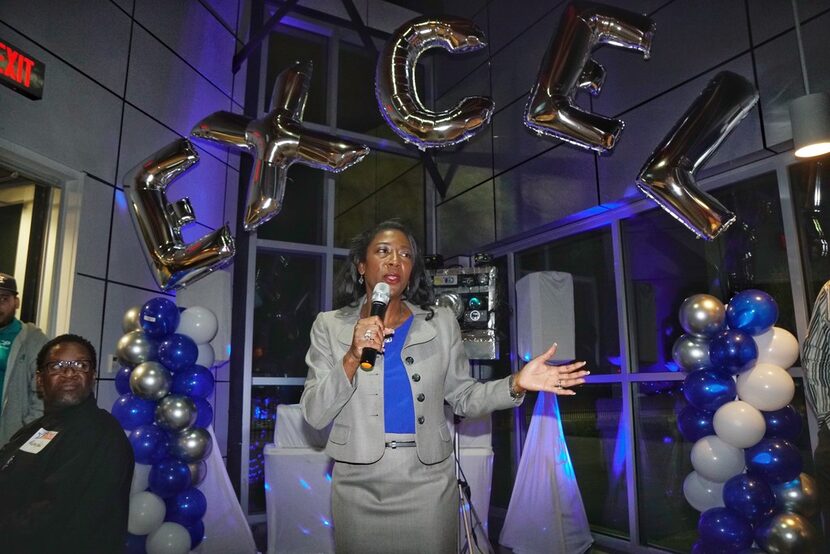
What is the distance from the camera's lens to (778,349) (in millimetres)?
2812

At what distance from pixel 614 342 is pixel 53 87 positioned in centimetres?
413

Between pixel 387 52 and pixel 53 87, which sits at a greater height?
pixel 387 52

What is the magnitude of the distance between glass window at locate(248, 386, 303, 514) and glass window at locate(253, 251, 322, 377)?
178mm

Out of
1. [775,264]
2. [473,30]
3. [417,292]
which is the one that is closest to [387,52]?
[473,30]

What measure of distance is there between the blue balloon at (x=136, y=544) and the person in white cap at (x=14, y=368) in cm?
93

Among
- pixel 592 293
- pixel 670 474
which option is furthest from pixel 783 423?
pixel 592 293

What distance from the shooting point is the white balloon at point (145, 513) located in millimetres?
3219

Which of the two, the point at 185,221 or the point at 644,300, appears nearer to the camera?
the point at 185,221

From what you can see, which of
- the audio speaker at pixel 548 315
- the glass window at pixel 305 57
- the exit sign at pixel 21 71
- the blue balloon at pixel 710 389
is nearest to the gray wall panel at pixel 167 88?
the exit sign at pixel 21 71

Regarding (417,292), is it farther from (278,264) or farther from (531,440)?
(278,264)

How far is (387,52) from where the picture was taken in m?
3.61

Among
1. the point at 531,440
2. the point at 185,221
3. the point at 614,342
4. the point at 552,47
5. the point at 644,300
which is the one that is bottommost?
the point at 531,440

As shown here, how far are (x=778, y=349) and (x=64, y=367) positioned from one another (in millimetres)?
3219

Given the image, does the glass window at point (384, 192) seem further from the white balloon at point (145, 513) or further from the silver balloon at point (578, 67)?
the white balloon at point (145, 513)
